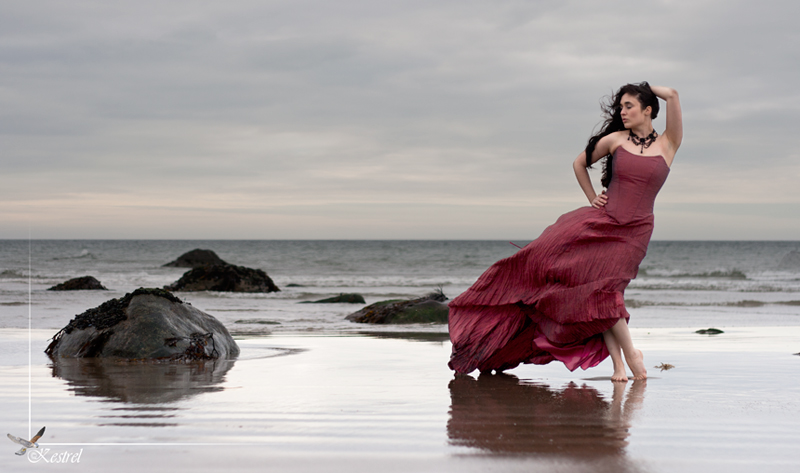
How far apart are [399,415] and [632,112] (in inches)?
105

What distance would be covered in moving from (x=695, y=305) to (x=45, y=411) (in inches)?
525

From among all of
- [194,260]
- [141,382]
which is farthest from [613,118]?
[194,260]

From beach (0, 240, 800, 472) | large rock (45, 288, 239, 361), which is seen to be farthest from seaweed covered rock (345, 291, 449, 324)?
large rock (45, 288, 239, 361)

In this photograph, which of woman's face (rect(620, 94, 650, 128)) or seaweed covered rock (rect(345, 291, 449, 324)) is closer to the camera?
woman's face (rect(620, 94, 650, 128))

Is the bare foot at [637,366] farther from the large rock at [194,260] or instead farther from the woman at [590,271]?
the large rock at [194,260]

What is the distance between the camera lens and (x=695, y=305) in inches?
556

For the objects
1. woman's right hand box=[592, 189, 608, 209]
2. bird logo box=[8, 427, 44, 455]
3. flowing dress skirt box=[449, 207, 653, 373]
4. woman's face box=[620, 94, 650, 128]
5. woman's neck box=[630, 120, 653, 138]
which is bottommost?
bird logo box=[8, 427, 44, 455]

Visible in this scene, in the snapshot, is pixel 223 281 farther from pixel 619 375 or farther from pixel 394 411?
pixel 394 411

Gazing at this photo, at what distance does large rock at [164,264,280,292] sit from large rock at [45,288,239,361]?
38.4 feet

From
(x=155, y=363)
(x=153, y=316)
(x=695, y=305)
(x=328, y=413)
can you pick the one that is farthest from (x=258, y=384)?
(x=695, y=305)

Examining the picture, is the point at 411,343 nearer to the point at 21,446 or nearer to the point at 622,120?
the point at 622,120

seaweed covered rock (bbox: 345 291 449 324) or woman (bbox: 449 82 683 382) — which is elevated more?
woman (bbox: 449 82 683 382)

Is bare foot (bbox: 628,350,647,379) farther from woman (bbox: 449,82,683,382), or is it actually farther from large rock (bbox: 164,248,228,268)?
large rock (bbox: 164,248,228,268)

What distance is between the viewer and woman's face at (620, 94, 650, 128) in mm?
4578
